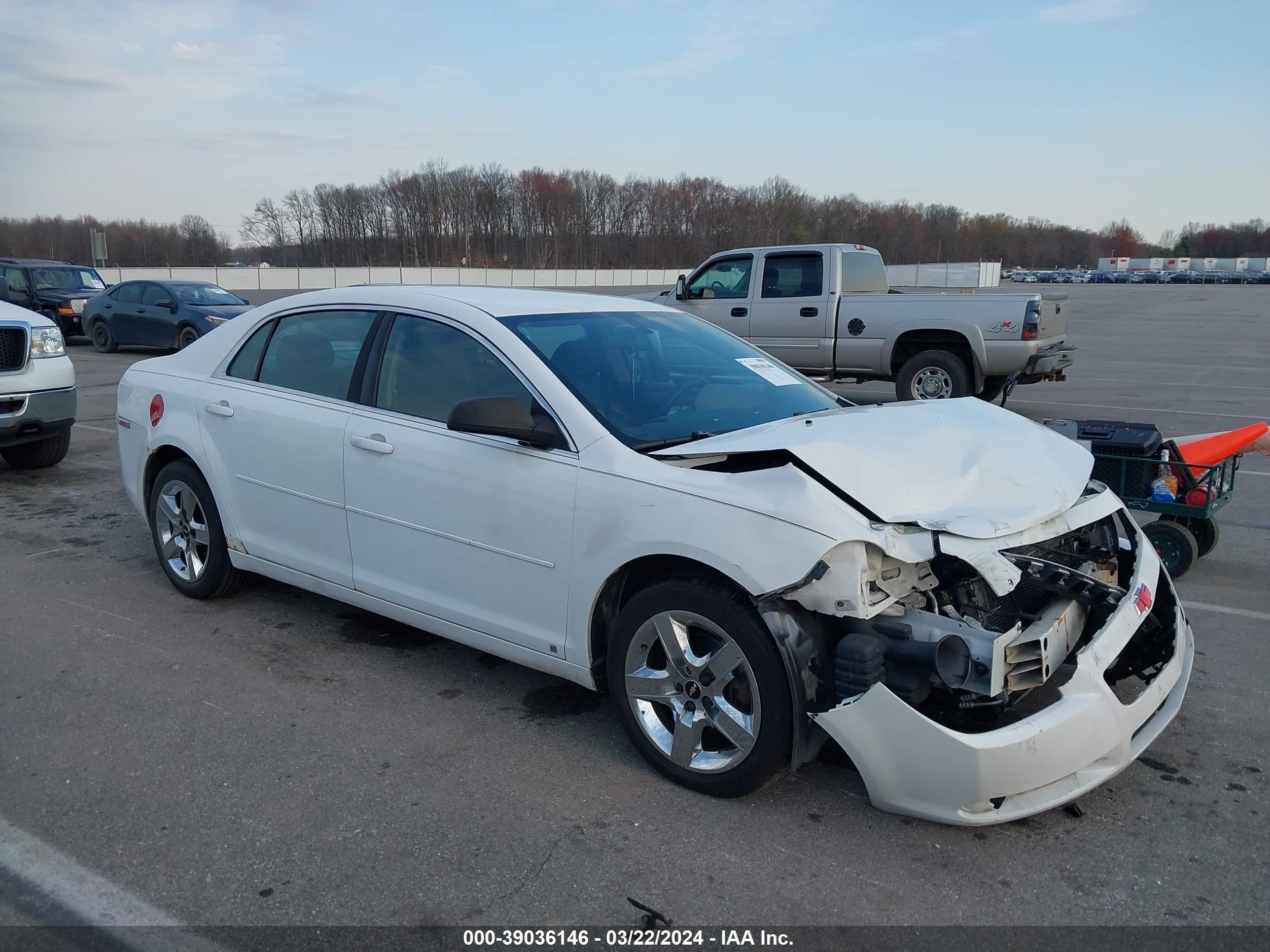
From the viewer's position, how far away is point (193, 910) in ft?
9.03

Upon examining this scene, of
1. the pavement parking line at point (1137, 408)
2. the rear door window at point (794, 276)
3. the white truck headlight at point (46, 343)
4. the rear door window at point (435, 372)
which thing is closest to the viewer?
the rear door window at point (435, 372)

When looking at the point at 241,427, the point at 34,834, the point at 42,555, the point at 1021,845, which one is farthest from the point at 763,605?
the point at 42,555

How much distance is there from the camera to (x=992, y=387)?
12.4m

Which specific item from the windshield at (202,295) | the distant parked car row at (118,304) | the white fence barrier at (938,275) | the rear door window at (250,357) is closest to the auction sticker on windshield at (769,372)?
the rear door window at (250,357)

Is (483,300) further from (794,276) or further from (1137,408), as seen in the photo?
(1137,408)

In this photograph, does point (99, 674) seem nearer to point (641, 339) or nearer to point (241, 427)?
point (241, 427)

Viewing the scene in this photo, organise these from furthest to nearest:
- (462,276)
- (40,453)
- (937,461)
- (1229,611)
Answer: (462,276) < (40,453) < (1229,611) < (937,461)

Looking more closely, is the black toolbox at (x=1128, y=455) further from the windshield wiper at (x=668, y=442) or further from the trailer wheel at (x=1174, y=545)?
the windshield wiper at (x=668, y=442)

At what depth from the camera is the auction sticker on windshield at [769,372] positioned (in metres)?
4.56

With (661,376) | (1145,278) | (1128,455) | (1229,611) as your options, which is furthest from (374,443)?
(1145,278)

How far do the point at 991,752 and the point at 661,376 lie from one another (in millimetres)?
2040

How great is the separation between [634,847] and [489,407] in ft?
5.15

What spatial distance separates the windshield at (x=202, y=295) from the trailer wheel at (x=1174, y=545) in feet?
58.7

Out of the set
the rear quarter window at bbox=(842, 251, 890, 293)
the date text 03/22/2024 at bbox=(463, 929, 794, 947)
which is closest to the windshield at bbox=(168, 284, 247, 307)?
the rear quarter window at bbox=(842, 251, 890, 293)
